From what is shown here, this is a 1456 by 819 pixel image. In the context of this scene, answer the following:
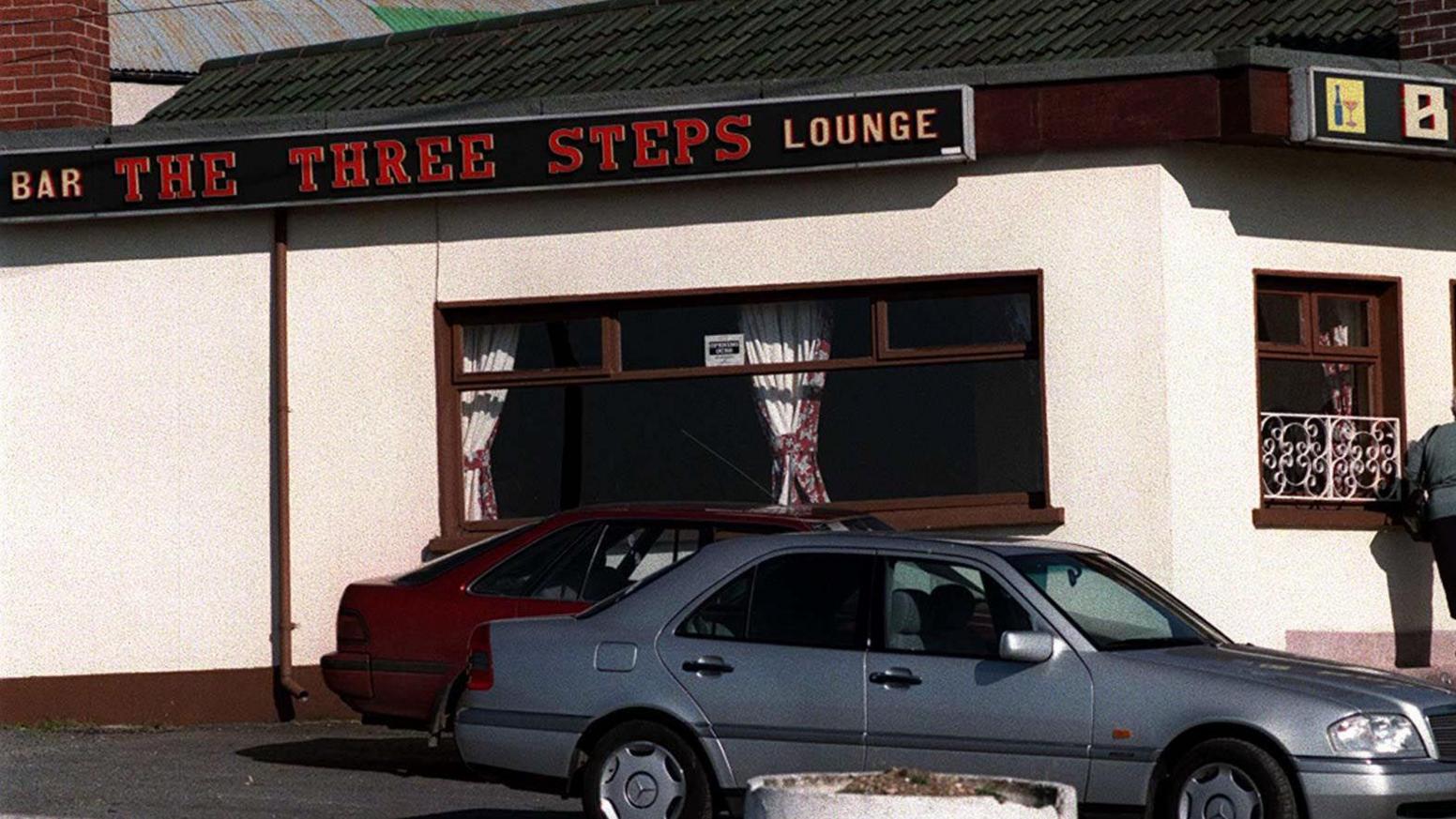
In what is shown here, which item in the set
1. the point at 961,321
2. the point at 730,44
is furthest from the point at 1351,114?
the point at 730,44

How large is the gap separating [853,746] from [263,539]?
753 centimetres

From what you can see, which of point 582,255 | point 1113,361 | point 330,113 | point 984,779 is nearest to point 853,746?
point 984,779

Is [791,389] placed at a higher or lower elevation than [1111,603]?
higher

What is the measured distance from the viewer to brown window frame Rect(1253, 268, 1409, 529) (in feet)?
49.0

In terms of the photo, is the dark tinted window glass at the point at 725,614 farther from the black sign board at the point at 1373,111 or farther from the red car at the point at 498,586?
the black sign board at the point at 1373,111

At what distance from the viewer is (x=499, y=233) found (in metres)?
15.9

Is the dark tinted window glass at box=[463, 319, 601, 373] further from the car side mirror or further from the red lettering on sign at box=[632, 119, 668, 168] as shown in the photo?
the car side mirror

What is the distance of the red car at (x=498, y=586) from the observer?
12.5 m

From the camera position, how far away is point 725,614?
395 inches

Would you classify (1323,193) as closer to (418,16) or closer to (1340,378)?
(1340,378)

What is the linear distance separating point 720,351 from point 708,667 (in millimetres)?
6053

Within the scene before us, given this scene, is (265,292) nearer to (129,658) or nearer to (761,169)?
(129,658)

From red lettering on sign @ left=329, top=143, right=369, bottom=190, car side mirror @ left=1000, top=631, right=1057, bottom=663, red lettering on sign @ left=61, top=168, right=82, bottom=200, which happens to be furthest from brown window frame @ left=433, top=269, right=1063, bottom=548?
car side mirror @ left=1000, top=631, right=1057, bottom=663

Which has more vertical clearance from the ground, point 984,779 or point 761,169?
point 761,169
